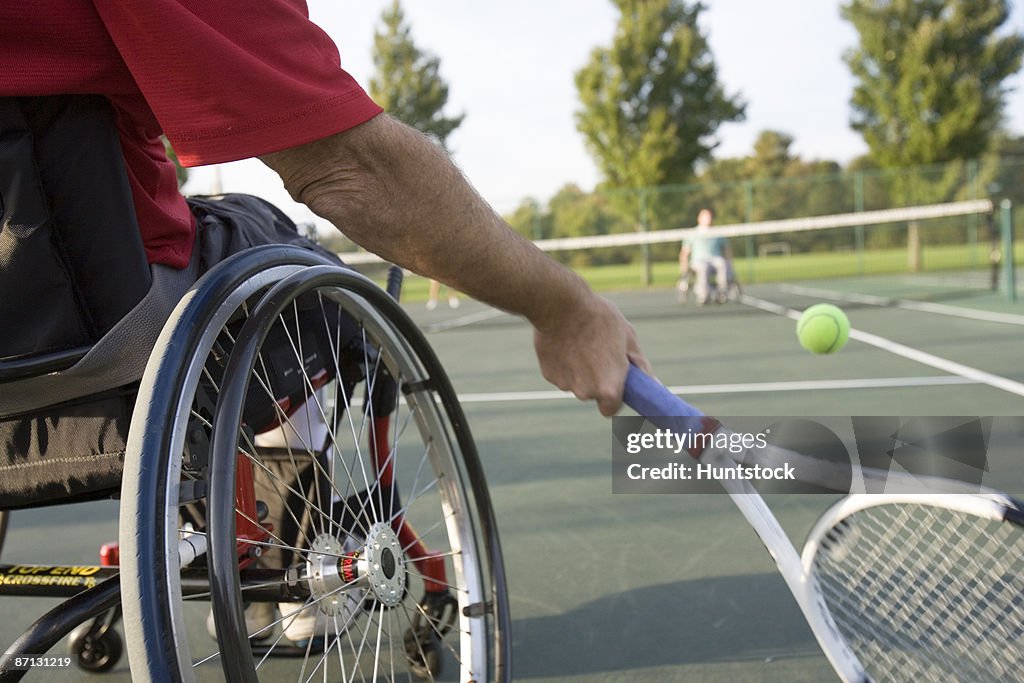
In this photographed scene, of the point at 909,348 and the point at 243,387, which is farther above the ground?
the point at 243,387

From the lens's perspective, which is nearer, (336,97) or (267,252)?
(336,97)

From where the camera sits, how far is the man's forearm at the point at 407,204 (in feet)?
3.65

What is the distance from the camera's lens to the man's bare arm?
1.12 meters

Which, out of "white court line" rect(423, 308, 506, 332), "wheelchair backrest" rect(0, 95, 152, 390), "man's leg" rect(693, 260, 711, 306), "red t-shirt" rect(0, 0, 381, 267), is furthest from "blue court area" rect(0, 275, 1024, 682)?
"man's leg" rect(693, 260, 711, 306)

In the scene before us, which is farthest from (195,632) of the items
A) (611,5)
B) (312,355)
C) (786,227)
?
(611,5)

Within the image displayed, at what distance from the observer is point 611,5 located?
77.2 feet

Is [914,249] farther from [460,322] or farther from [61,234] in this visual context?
[61,234]

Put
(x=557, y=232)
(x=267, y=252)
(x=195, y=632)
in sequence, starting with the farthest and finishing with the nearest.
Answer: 1. (x=557, y=232)
2. (x=195, y=632)
3. (x=267, y=252)

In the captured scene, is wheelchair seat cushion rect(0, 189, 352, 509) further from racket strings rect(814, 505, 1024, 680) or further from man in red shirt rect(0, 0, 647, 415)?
racket strings rect(814, 505, 1024, 680)

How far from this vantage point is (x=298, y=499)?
5.35ft

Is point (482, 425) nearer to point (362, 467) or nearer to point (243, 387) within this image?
point (362, 467)

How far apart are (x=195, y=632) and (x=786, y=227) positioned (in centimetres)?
1276

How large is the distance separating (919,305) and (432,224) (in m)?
10.5
